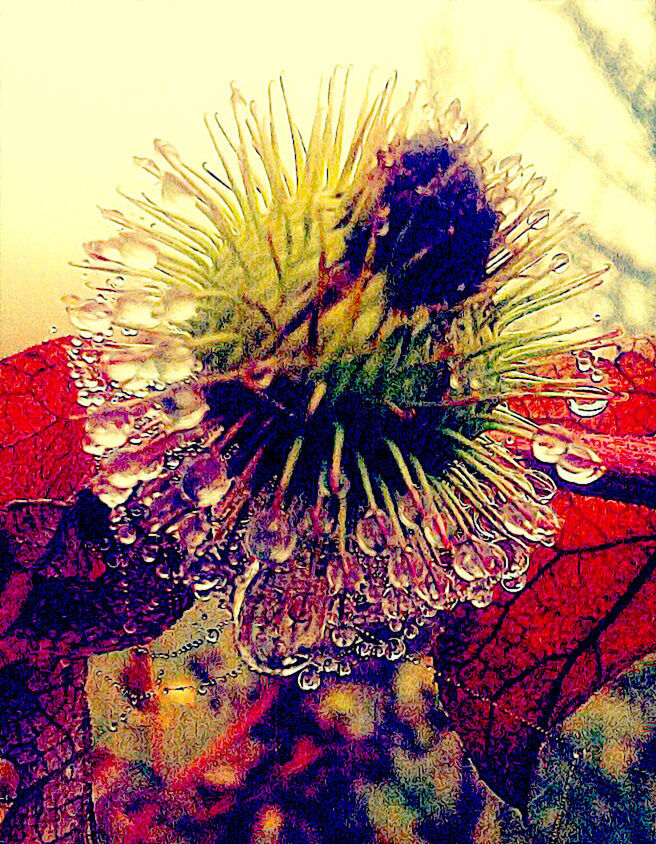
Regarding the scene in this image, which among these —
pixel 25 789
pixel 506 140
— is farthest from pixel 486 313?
pixel 506 140

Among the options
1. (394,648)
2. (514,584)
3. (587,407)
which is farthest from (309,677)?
(587,407)

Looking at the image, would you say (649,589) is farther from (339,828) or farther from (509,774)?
(339,828)

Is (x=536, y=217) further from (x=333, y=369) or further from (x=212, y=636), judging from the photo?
(x=212, y=636)

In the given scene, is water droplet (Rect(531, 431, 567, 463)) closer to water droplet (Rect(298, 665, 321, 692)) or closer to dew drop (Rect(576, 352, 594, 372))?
dew drop (Rect(576, 352, 594, 372))

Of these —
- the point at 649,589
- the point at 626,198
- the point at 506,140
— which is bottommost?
the point at 649,589

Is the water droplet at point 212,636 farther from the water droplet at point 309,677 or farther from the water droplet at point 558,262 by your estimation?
the water droplet at point 558,262

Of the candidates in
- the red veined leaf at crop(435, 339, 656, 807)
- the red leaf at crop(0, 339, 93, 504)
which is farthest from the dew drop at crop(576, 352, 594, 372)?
the red leaf at crop(0, 339, 93, 504)
